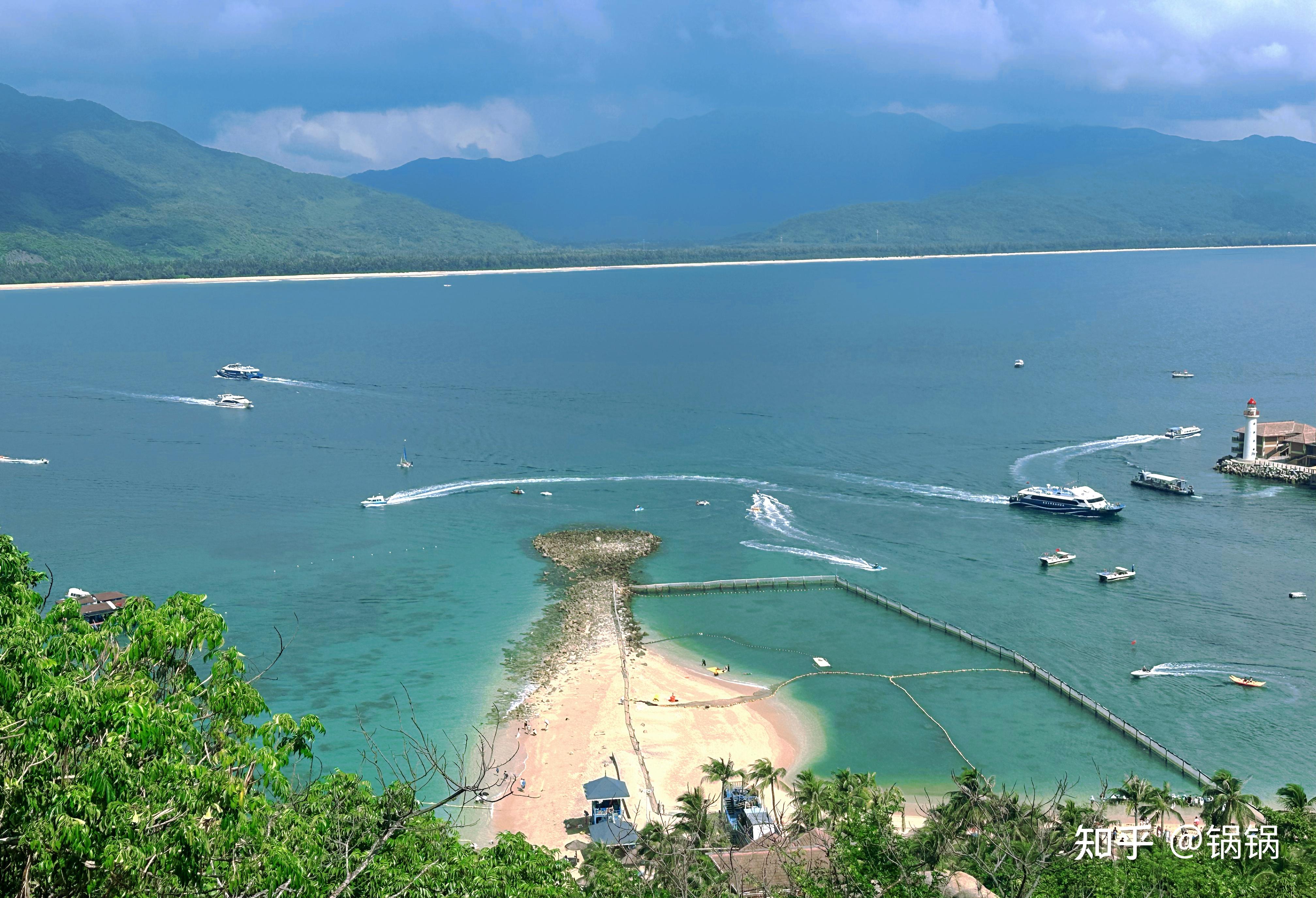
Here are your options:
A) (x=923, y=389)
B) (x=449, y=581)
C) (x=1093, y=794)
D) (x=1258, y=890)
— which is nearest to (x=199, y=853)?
(x=1258, y=890)

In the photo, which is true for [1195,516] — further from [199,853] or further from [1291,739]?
[199,853]

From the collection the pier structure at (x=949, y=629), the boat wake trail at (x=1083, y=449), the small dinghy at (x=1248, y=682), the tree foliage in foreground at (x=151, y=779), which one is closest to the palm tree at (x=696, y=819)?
the tree foliage in foreground at (x=151, y=779)

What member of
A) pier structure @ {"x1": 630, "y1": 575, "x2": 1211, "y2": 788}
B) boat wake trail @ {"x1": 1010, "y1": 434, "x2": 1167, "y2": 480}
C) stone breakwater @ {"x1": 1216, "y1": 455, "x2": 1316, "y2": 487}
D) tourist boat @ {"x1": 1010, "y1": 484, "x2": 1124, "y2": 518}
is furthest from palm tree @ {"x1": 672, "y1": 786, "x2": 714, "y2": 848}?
stone breakwater @ {"x1": 1216, "y1": 455, "x2": 1316, "y2": 487}

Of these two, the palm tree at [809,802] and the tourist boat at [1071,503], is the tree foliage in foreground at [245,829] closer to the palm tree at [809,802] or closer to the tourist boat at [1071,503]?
the palm tree at [809,802]

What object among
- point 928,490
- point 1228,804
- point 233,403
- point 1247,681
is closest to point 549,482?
point 928,490

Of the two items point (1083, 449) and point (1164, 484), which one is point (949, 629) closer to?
→ point (1164, 484)

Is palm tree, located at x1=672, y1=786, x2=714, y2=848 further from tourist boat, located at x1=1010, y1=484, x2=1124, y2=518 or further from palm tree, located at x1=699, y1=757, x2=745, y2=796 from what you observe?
Answer: tourist boat, located at x1=1010, y1=484, x2=1124, y2=518
